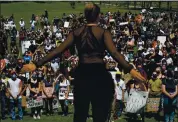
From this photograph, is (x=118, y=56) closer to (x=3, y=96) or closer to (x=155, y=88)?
(x=155, y=88)

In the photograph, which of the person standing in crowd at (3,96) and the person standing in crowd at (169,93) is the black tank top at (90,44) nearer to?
the person standing in crowd at (169,93)

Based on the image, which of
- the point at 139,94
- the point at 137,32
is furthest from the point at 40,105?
the point at 137,32

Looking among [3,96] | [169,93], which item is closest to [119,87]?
[169,93]

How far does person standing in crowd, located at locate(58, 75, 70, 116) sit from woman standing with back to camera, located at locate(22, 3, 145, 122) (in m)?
8.71

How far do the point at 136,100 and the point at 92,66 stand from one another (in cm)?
729

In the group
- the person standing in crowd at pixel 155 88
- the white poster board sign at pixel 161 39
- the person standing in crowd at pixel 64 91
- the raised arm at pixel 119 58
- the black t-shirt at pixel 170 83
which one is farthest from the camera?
the white poster board sign at pixel 161 39

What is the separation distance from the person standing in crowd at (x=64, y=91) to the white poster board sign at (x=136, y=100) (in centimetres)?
217

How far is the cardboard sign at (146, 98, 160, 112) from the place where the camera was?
12578 millimetres

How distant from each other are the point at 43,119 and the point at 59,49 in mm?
9049

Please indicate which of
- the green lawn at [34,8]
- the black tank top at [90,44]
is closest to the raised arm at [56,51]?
the black tank top at [90,44]

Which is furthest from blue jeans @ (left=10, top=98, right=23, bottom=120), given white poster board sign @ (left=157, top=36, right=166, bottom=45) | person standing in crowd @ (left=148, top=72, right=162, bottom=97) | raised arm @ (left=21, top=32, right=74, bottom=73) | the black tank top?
white poster board sign @ (left=157, top=36, right=166, bottom=45)

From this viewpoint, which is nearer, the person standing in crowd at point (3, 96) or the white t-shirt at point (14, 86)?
the white t-shirt at point (14, 86)

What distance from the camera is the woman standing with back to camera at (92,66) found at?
418 centimetres

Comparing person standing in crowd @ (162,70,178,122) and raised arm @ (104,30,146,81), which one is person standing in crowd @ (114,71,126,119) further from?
raised arm @ (104,30,146,81)
